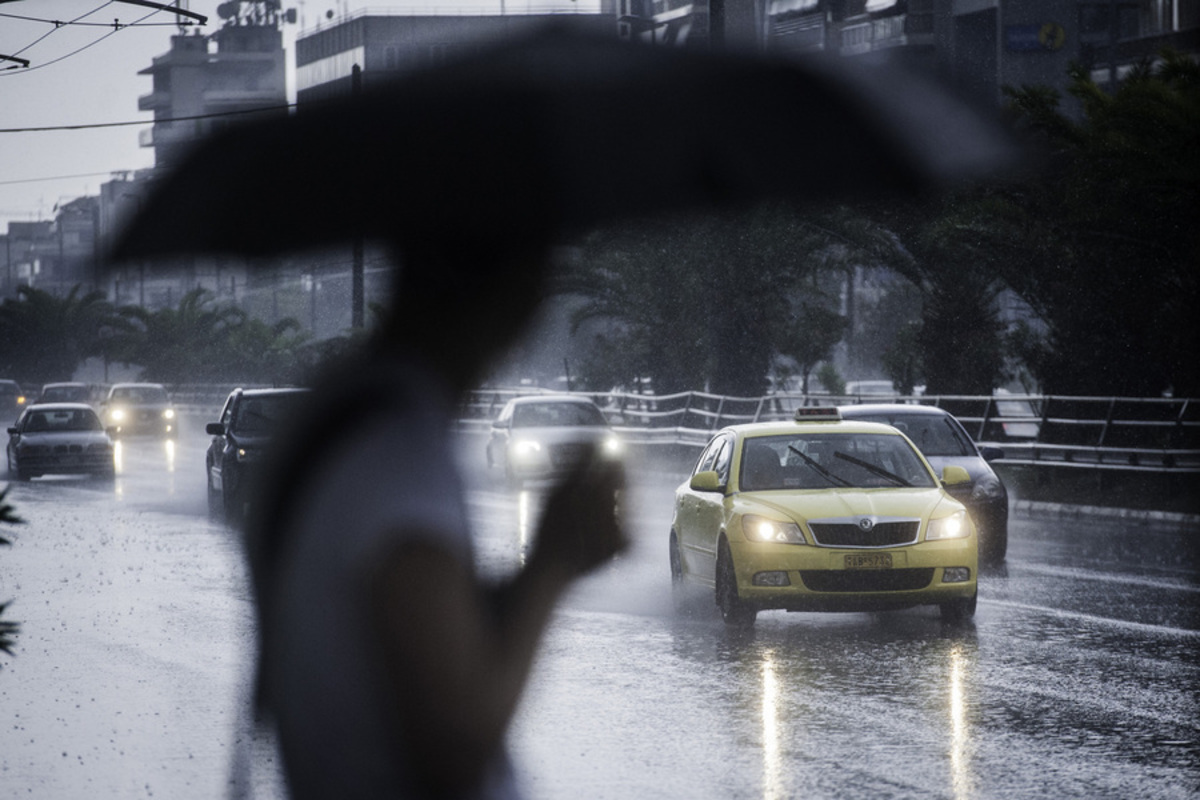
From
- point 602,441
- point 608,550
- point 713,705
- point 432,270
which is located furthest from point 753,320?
point 713,705

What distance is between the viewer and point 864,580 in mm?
11828

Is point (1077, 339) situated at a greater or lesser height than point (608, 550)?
greater

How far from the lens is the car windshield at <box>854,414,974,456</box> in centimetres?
1784

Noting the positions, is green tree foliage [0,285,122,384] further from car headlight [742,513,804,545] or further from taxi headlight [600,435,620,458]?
car headlight [742,513,804,545]

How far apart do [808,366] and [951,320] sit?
9.78 metres

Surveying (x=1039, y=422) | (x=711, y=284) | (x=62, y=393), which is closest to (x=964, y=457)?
(x=1039, y=422)

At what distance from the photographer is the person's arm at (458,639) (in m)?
8.29

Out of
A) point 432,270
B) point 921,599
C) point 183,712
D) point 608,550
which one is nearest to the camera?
point 183,712

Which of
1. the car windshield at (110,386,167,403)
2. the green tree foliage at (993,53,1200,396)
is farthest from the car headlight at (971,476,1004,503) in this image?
the car windshield at (110,386,167,403)

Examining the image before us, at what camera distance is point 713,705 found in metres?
9.28

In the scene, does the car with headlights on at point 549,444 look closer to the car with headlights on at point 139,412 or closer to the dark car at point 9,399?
the car with headlights on at point 139,412

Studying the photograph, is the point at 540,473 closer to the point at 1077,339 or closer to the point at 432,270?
the point at 1077,339

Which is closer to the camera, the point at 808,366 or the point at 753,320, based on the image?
the point at 753,320

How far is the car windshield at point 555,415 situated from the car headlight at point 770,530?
17596 millimetres
